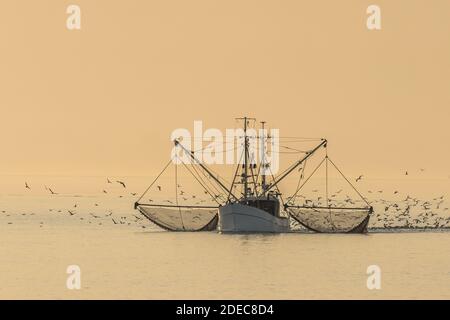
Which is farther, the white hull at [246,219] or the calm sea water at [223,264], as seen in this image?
the white hull at [246,219]

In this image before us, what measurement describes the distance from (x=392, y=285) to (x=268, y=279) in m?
9.83

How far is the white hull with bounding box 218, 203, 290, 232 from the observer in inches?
6196

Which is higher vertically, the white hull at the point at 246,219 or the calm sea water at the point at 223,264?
the white hull at the point at 246,219

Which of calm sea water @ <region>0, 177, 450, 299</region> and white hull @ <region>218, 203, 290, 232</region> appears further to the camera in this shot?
white hull @ <region>218, 203, 290, 232</region>

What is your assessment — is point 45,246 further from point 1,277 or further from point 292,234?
point 1,277

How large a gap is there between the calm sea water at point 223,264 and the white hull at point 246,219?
132 centimetres

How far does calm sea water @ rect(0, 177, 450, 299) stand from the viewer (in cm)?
10450

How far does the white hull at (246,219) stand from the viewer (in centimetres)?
15738

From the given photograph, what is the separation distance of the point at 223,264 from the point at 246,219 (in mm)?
31072

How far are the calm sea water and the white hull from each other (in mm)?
1321

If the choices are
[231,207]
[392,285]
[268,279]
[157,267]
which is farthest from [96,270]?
[231,207]

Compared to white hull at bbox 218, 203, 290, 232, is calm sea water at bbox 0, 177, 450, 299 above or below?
below

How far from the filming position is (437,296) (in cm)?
10225
